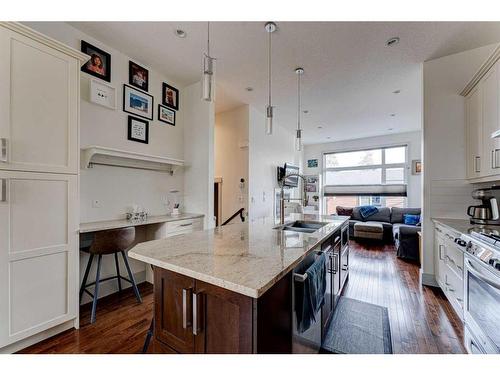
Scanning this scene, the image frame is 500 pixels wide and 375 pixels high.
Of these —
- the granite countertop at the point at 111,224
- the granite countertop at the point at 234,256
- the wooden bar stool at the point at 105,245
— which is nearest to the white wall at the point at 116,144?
the granite countertop at the point at 111,224

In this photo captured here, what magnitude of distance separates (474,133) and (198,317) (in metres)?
3.36

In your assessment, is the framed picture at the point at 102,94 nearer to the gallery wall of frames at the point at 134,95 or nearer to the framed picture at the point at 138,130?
Result: the gallery wall of frames at the point at 134,95

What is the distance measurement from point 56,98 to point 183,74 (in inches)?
71.0

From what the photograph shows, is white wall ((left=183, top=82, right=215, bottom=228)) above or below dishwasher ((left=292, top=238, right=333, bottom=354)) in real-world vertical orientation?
above

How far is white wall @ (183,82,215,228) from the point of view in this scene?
3.43m

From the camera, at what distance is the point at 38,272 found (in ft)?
5.70

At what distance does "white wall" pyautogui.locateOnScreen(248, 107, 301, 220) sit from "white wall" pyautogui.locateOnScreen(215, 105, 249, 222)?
122 mm

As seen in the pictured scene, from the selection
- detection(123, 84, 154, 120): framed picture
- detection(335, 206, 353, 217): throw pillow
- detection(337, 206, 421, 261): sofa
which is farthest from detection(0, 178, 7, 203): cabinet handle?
detection(335, 206, 353, 217): throw pillow

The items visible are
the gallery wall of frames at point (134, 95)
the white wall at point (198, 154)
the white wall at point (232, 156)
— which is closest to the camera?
the gallery wall of frames at point (134, 95)

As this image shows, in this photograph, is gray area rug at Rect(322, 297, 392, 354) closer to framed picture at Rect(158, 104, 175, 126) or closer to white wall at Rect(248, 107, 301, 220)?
white wall at Rect(248, 107, 301, 220)

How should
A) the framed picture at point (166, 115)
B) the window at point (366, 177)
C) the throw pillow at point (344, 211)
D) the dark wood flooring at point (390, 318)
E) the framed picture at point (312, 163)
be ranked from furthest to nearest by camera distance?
the framed picture at point (312, 163), the throw pillow at point (344, 211), the window at point (366, 177), the framed picture at point (166, 115), the dark wood flooring at point (390, 318)

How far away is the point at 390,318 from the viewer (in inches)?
85.7

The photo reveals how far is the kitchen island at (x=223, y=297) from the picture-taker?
35.3 inches
